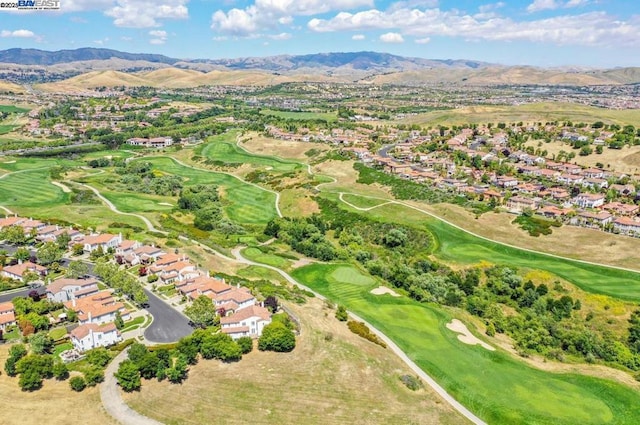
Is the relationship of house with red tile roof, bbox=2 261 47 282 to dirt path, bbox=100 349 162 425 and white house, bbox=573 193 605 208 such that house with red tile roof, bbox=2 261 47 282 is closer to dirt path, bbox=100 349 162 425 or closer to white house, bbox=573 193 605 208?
dirt path, bbox=100 349 162 425

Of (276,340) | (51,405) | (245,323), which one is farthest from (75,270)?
(276,340)

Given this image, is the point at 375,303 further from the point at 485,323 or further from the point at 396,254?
the point at 396,254

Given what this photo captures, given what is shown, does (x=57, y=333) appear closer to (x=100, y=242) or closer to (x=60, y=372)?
(x=60, y=372)

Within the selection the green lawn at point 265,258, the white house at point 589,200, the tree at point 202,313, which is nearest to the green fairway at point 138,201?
the green lawn at point 265,258

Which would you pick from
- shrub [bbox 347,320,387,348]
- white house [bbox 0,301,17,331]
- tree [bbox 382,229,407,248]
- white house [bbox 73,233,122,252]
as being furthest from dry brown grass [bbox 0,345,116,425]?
tree [bbox 382,229,407,248]

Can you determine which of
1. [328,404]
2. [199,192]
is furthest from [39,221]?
[328,404]

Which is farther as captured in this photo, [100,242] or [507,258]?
[507,258]
